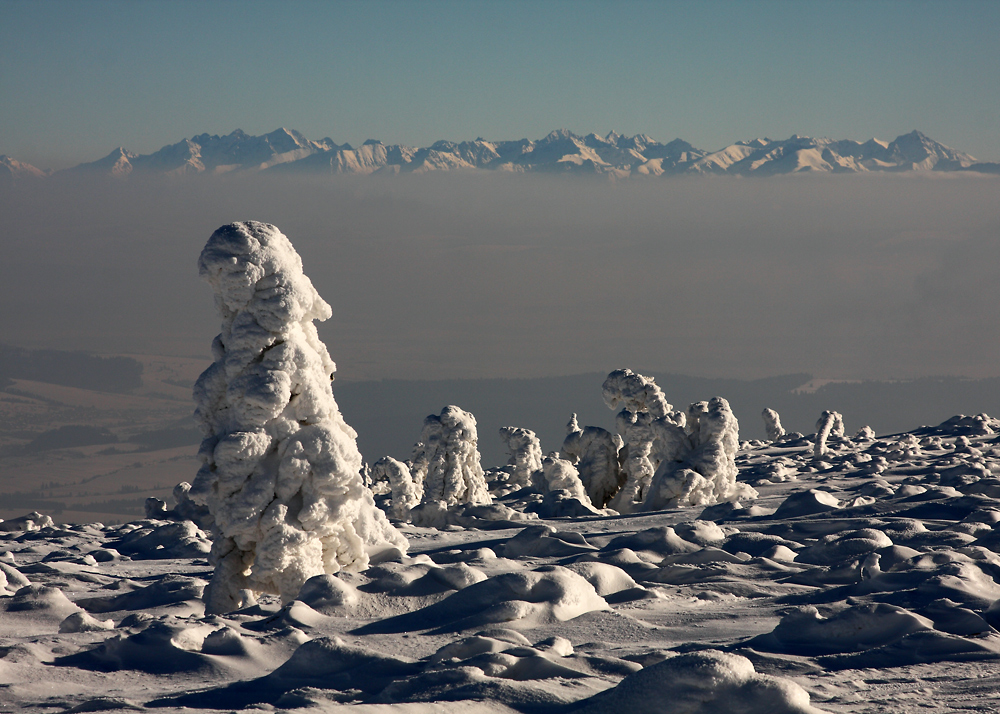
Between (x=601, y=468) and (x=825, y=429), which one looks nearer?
(x=601, y=468)

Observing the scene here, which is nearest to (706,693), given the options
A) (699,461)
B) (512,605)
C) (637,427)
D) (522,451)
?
(512,605)

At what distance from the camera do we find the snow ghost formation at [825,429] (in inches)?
1881

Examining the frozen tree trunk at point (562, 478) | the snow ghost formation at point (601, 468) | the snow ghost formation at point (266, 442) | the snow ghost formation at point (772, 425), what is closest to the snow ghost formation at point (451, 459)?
the frozen tree trunk at point (562, 478)

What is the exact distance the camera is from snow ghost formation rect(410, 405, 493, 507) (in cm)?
3309

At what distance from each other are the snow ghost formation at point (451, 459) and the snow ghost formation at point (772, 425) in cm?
4587

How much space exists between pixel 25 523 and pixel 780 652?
37.9 meters

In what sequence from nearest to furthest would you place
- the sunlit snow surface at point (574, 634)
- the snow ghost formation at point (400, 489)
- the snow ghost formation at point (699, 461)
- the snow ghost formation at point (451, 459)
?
the sunlit snow surface at point (574, 634) < the snow ghost formation at point (699, 461) < the snow ghost formation at point (451, 459) < the snow ghost formation at point (400, 489)

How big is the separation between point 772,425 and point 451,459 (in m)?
48.9

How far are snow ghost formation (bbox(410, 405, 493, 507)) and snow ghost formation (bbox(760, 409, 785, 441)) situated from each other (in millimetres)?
45872

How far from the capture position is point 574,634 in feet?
27.5

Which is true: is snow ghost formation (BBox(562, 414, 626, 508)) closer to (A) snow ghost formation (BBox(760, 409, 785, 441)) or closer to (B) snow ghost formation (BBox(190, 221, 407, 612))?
(B) snow ghost formation (BBox(190, 221, 407, 612))

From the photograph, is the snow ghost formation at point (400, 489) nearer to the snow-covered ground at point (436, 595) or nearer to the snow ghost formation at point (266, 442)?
the snow-covered ground at point (436, 595)

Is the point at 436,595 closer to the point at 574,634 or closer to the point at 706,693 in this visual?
the point at 574,634

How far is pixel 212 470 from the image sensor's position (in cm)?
1415
